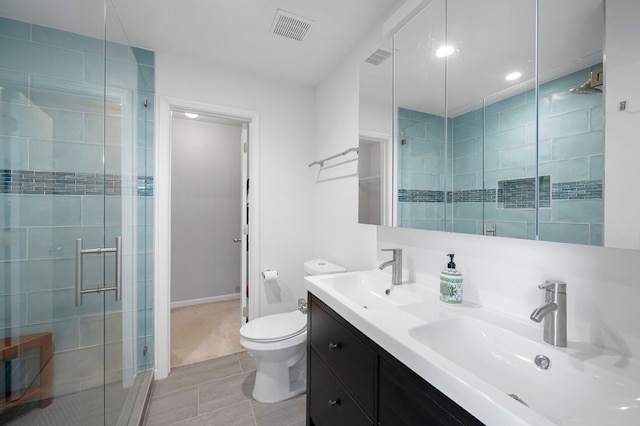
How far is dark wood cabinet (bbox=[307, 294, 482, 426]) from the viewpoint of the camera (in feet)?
2.31

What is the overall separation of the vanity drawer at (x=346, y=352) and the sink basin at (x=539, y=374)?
0.70ft

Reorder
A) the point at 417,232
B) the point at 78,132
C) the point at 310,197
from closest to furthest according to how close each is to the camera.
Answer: the point at 78,132
the point at 417,232
the point at 310,197

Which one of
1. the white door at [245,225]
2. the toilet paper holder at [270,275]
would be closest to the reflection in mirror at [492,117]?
the toilet paper holder at [270,275]

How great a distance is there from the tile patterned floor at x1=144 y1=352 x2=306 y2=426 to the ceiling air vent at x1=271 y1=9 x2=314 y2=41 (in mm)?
2431

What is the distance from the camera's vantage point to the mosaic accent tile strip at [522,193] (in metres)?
0.84

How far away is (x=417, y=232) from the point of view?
145 cm

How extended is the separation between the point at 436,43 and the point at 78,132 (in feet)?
5.47

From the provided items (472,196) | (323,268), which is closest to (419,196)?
(472,196)

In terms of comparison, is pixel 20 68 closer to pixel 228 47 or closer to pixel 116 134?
pixel 116 134

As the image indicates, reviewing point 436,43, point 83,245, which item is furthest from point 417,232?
point 83,245

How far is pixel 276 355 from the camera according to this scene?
1.73 m

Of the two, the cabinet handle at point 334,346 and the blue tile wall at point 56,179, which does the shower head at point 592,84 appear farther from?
the blue tile wall at point 56,179

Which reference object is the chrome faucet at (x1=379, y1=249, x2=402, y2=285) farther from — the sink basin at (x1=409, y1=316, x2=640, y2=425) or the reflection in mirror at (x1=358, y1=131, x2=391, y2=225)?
the sink basin at (x1=409, y1=316, x2=640, y2=425)

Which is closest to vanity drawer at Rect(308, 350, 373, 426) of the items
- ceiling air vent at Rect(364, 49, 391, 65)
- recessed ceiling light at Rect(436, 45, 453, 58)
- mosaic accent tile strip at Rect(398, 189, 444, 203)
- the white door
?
mosaic accent tile strip at Rect(398, 189, 444, 203)
